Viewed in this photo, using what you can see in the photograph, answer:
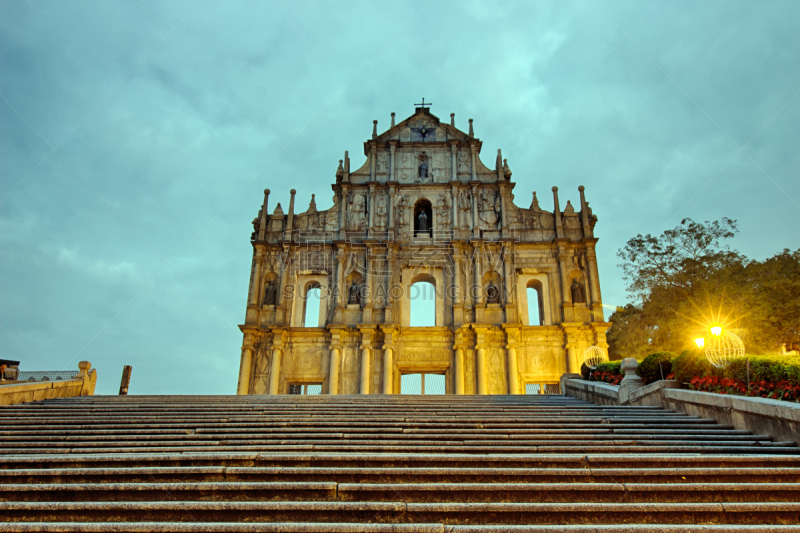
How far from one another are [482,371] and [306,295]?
8.55 meters

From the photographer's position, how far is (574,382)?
552 inches

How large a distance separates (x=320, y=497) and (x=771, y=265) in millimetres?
22559

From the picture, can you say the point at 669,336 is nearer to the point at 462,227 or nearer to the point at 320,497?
the point at 462,227

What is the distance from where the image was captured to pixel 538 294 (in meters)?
23.9

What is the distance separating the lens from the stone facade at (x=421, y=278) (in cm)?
2159

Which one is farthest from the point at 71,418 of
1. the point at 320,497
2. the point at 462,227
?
the point at 462,227

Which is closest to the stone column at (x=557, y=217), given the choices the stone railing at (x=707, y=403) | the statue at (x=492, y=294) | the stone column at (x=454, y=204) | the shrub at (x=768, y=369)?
the statue at (x=492, y=294)

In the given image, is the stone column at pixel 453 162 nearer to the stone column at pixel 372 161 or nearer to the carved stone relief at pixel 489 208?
the carved stone relief at pixel 489 208

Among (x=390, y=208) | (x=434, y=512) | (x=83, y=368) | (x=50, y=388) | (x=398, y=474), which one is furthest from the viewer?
(x=390, y=208)

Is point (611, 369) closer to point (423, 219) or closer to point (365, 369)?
point (365, 369)

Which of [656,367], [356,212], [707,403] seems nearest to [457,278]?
[356,212]

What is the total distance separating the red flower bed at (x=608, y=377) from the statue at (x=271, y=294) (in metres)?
13.9

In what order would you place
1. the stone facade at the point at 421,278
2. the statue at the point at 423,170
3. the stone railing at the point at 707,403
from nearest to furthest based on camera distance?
the stone railing at the point at 707,403 → the stone facade at the point at 421,278 → the statue at the point at 423,170

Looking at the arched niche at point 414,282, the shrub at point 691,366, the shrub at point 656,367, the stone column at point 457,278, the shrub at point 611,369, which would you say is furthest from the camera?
the arched niche at point 414,282
